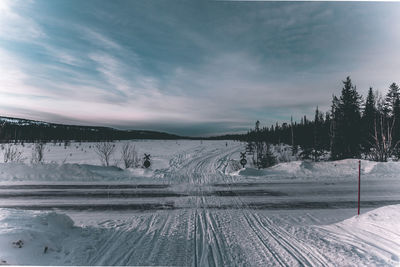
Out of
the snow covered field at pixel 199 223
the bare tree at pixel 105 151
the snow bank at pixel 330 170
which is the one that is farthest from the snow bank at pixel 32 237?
the bare tree at pixel 105 151

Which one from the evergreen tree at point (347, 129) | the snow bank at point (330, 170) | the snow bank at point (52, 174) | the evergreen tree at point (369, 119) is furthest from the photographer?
the evergreen tree at point (369, 119)

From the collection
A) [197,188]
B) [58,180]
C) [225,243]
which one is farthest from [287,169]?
[58,180]

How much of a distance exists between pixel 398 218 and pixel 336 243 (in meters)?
2.20

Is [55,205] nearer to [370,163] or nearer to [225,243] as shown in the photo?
[225,243]

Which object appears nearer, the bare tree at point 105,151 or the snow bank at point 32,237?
the snow bank at point 32,237

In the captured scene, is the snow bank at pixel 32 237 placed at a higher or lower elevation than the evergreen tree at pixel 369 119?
lower

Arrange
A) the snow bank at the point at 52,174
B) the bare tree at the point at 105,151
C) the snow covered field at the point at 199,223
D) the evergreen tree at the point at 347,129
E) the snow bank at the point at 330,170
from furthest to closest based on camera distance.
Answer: the evergreen tree at the point at 347,129 < the bare tree at the point at 105,151 < the snow bank at the point at 330,170 < the snow bank at the point at 52,174 < the snow covered field at the point at 199,223

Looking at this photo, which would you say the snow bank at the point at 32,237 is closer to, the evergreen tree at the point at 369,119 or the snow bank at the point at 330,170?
the snow bank at the point at 330,170

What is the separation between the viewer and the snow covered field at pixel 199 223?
130 inches

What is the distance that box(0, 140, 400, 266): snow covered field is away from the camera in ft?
10.8

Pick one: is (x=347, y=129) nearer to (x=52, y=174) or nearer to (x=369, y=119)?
(x=369, y=119)

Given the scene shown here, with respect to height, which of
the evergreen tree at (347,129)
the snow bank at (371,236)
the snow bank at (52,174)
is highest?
the evergreen tree at (347,129)

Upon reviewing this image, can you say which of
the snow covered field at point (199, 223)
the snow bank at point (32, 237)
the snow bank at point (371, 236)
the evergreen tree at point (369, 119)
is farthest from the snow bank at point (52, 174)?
the evergreen tree at point (369, 119)

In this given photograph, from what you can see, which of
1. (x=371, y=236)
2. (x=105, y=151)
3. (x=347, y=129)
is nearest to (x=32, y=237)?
(x=371, y=236)
